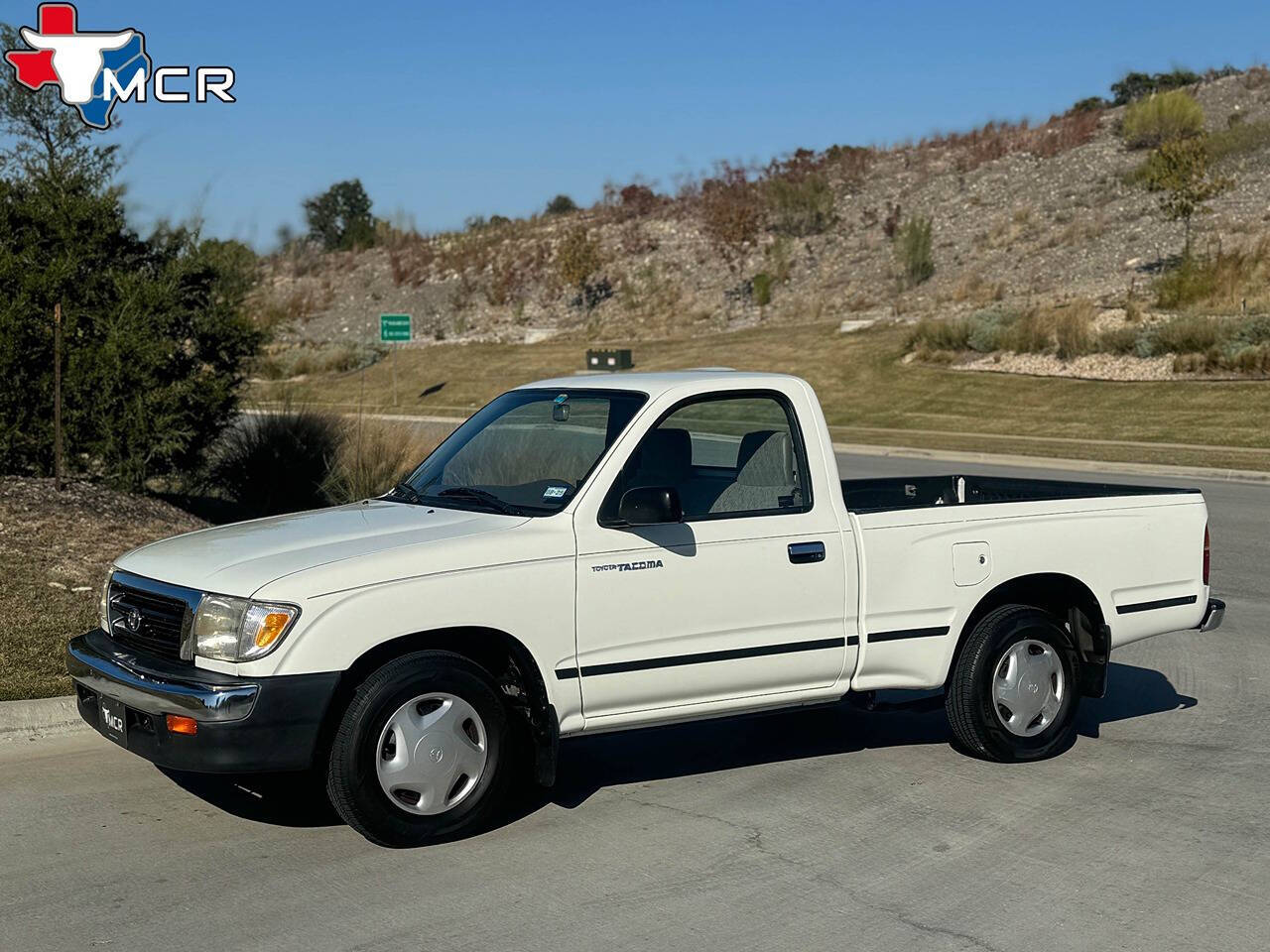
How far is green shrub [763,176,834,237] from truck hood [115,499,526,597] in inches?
2214

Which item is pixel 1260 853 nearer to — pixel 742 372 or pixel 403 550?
→ pixel 742 372

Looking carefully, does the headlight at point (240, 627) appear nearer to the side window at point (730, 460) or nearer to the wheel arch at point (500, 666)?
the wheel arch at point (500, 666)

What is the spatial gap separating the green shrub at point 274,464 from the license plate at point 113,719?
30.5ft

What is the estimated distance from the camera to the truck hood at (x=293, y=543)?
568 centimetres

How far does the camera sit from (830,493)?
22.1 ft

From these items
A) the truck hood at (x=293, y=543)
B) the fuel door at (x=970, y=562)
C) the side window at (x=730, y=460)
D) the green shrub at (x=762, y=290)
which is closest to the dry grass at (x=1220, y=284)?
the green shrub at (x=762, y=290)

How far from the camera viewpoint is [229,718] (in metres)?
5.40

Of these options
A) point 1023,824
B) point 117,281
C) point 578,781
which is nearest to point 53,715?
point 578,781

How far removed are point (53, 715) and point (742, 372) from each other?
12.5 feet

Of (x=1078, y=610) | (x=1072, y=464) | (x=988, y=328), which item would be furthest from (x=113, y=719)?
(x=988, y=328)

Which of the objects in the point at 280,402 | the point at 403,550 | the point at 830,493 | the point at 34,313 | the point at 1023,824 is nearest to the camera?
the point at 403,550

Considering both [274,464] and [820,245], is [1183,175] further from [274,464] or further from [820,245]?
[274,464]

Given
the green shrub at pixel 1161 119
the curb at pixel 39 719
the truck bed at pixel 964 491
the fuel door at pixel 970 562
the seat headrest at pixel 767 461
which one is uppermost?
the green shrub at pixel 1161 119

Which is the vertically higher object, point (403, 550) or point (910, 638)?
point (403, 550)
